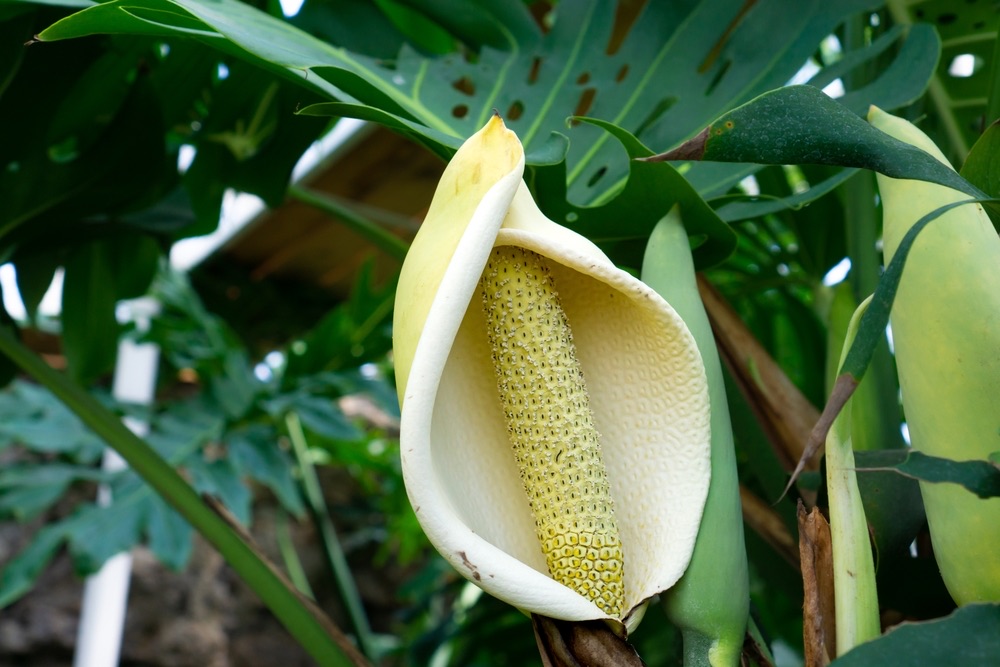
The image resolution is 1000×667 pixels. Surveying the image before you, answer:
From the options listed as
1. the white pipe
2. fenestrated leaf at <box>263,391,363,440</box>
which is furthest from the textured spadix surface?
the white pipe

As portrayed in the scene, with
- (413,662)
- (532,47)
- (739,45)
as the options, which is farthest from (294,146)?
(413,662)

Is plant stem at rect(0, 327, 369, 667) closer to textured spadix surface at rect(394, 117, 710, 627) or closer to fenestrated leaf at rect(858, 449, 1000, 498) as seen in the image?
textured spadix surface at rect(394, 117, 710, 627)

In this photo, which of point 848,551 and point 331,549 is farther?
point 331,549

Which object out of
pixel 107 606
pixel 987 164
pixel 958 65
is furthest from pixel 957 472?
pixel 107 606

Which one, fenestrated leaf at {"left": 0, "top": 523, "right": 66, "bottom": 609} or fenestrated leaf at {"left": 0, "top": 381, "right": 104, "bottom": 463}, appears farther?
fenestrated leaf at {"left": 0, "top": 381, "right": 104, "bottom": 463}

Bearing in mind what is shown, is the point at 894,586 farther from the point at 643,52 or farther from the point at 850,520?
the point at 643,52

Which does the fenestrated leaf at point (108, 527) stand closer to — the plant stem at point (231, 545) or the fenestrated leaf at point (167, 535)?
the fenestrated leaf at point (167, 535)

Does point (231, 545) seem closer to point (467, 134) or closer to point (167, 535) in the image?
point (467, 134)
